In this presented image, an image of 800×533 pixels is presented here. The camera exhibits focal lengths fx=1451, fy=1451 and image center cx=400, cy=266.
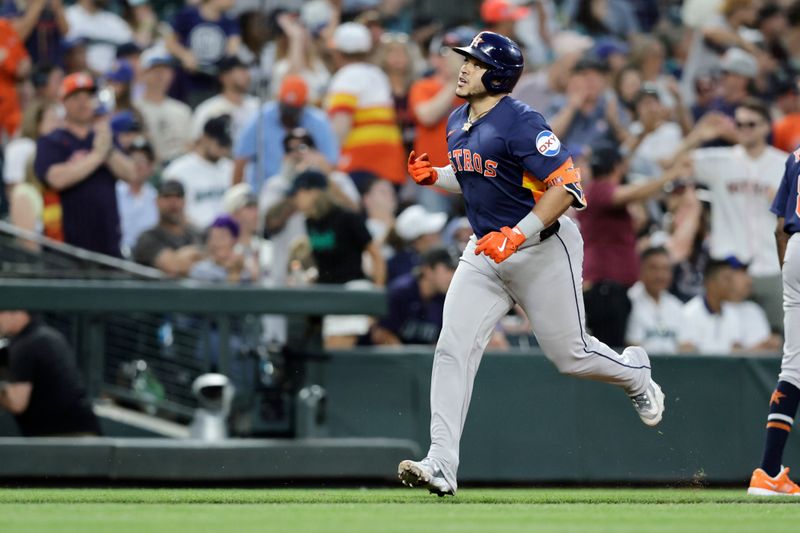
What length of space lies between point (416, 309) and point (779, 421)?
3.83 meters

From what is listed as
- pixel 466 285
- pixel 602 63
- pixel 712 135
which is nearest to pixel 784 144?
pixel 712 135

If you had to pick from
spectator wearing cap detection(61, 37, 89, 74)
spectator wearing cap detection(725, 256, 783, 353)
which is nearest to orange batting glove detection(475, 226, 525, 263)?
spectator wearing cap detection(725, 256, 783, 353)

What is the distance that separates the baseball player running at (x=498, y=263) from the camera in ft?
23.6

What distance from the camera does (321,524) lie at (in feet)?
19.5

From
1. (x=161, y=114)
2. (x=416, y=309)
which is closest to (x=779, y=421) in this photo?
(x=416, y=309)

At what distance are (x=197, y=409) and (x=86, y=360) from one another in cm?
88

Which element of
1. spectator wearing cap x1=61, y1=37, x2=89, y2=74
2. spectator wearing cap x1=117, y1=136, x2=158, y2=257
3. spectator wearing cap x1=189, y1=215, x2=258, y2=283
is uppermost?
spectator wearing cap x1=61, y1=37, x2=89, y2=74

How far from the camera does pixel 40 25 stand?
44.4 ft

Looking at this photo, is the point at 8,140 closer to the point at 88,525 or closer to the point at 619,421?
the point at 619,421

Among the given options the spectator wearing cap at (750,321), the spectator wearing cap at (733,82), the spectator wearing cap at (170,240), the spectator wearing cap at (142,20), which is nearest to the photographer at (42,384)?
the spectator wearing cap at (170,240)

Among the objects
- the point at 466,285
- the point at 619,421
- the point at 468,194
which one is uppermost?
the point at 468,194

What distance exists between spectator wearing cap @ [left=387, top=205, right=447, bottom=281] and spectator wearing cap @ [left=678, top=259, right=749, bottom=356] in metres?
2.15

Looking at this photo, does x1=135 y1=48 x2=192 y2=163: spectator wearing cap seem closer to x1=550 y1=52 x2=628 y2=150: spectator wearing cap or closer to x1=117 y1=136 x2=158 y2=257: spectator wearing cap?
x1=117 y1=136 x2=158 y2=257: spectator wearing cap

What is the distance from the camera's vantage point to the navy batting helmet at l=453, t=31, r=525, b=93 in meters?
7.30
